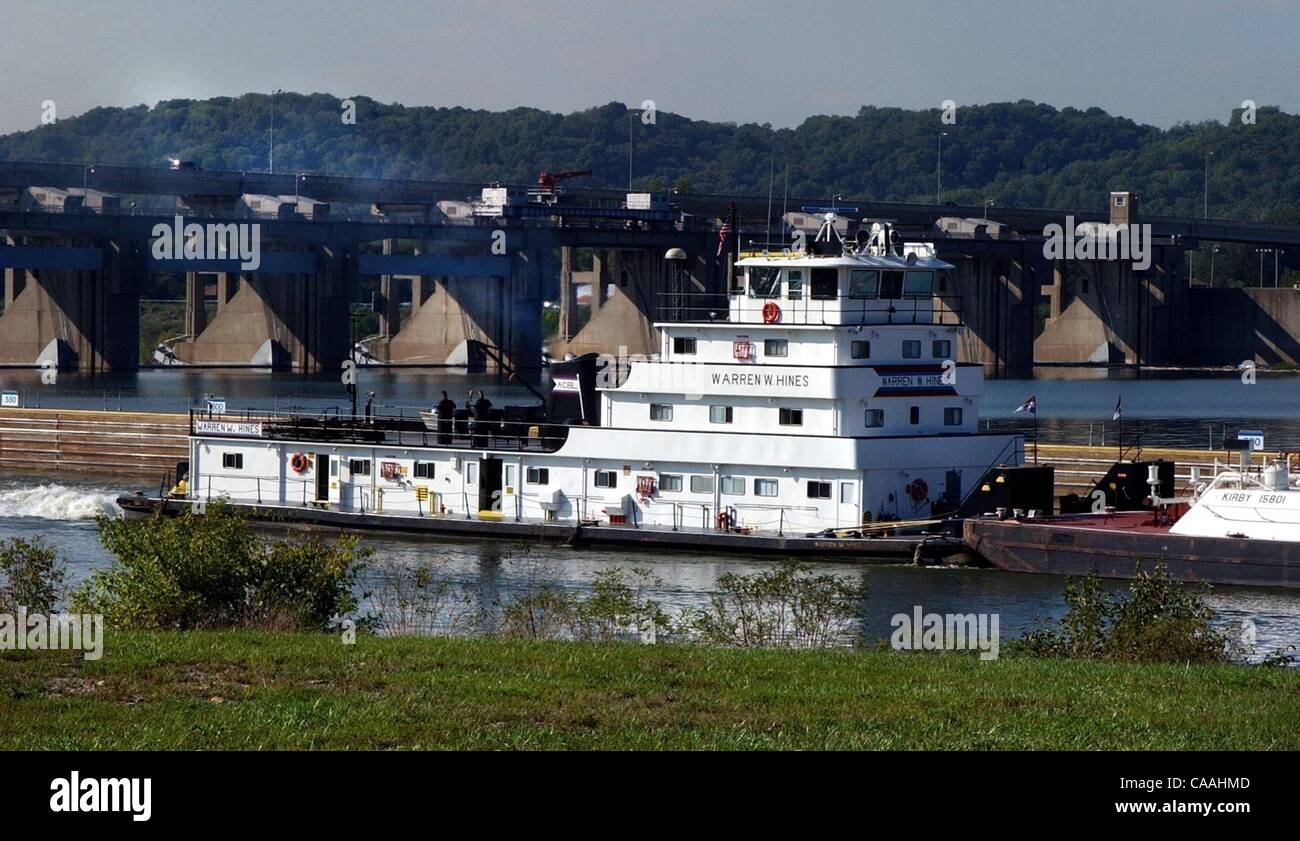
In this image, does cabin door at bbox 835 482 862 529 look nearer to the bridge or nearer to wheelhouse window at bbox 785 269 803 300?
wheelhouse window at bbox 785 269 803 300

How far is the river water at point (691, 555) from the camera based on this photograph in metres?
31.6

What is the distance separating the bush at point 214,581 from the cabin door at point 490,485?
18.4 metres

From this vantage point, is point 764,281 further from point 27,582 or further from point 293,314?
point 293,314

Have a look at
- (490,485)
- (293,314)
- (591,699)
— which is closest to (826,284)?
(490,485)

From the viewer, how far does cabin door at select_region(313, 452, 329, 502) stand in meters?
43.2

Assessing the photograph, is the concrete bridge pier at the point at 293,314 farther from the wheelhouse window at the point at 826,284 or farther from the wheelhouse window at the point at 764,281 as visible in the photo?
the wheelhouse window at the point at 826,284

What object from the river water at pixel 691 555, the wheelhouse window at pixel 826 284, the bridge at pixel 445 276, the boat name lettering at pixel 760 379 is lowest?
the river water at pixel 691 555

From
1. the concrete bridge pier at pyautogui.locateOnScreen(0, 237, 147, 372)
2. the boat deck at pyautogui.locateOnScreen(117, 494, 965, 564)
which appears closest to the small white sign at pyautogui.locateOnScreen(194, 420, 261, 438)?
the boat deck at pyautogui.locateOnScreen(117, 494, 965, 564)

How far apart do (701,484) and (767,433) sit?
200cm

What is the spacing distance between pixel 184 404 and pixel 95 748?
69.2 m

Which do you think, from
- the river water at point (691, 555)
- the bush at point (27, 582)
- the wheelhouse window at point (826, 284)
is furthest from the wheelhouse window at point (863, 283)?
the bush at point (27, 582)

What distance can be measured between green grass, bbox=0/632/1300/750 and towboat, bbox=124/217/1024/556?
749 inches

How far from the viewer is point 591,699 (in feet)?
47.2
